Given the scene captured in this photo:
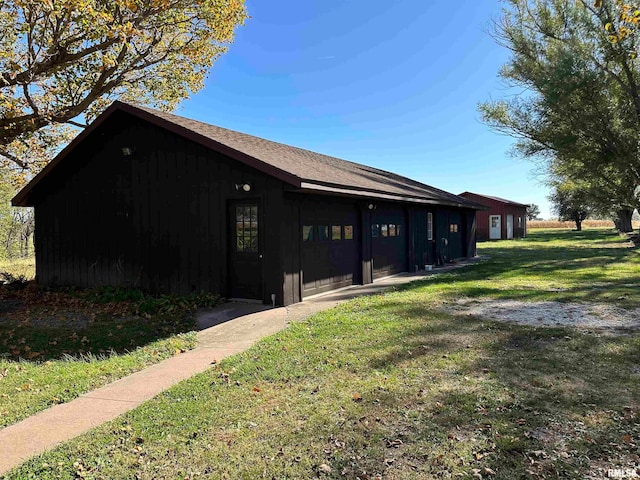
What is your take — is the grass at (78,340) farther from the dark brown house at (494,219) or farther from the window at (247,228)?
the dark brown house at (494,219)

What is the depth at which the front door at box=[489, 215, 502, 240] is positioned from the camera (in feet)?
117

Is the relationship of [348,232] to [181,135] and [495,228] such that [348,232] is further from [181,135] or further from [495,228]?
[495,228]

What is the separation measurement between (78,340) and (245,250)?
343cm

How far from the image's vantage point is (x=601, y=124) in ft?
57.1

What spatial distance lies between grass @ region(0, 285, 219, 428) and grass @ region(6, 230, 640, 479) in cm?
118

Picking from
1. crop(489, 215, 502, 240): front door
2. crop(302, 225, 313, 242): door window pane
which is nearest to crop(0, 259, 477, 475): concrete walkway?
crop(302, 225, 313, 242): door window pane

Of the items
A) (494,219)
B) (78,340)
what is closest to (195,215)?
(78,340)

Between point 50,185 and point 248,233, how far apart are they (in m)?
6.70

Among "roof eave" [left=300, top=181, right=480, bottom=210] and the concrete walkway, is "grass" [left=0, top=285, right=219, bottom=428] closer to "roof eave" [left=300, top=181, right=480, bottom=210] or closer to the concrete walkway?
the concrete walkway

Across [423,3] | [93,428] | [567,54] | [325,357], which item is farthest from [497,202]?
[93,428]

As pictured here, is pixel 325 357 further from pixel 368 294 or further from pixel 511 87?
pixel 511 87

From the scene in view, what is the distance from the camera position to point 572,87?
647 inches

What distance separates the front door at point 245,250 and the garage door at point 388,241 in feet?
14.0

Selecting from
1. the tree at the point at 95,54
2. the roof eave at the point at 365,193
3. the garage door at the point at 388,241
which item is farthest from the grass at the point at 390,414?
the tree at the point at 95,54
